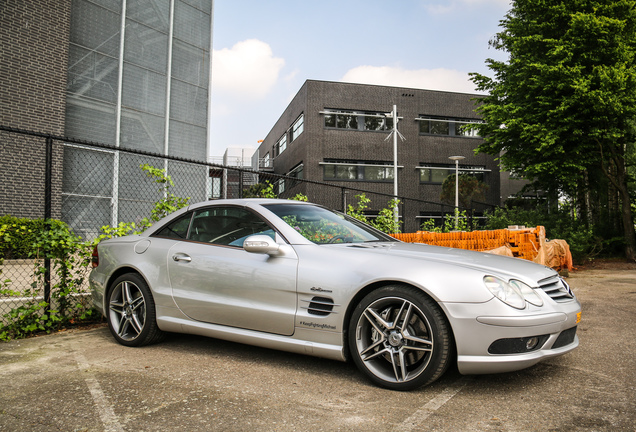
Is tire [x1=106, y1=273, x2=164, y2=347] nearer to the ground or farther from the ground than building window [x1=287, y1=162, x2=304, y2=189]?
A: nearer to the ground

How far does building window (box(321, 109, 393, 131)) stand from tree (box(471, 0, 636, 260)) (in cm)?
1194

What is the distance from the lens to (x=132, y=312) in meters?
4.57

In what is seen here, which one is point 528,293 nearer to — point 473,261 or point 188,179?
point 473,261

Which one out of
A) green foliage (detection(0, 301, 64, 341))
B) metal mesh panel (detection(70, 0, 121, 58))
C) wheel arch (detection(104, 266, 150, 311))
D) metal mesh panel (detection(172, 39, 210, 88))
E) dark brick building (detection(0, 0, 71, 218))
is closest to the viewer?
wheel arch (detection(104, 266, 150, 311))

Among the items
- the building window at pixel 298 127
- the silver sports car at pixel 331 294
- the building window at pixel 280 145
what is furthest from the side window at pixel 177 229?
the building window at pixel 280 145

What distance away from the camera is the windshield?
162 inches

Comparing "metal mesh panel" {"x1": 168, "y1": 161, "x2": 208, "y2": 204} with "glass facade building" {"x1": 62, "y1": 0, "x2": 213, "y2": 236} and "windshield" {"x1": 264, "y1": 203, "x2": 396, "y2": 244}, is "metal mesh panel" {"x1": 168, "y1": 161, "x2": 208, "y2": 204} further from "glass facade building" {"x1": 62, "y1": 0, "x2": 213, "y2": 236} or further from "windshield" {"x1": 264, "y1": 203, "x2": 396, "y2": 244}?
"windshield" {"x1": 264, "y1": 203, "x2": 396, "y2": 244}

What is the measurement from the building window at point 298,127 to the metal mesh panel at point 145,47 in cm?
1636

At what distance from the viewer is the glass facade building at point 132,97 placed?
41.3ft

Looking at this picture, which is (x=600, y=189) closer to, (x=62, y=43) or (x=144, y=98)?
(x=144, y=98)

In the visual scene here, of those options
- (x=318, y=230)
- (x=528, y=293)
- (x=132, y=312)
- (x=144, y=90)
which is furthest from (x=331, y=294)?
(x=144, y=90)

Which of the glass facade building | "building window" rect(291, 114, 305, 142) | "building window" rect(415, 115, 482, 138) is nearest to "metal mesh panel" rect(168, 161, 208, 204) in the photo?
the glass facade building

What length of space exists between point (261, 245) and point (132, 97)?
11932 millimetres

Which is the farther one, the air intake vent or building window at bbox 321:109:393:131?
building window at bbox 321:109:393:131
